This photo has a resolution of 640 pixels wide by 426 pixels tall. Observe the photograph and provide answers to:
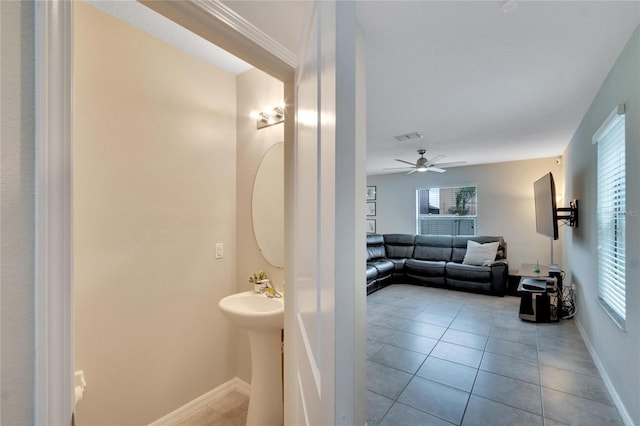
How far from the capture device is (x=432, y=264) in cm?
561

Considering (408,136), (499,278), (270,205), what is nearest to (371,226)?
(499,278)

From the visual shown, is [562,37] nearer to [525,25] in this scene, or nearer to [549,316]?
[525,25]

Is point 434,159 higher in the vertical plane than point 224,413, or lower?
higher

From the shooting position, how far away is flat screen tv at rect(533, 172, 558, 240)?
324 cm

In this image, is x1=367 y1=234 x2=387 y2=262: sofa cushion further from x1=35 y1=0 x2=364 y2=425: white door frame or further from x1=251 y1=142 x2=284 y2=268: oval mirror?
x1=35 y1=0 x2=364 y2=425: white door frame

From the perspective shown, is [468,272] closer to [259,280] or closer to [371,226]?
[371,226]

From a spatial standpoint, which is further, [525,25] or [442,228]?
[442,228]

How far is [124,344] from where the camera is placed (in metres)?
1.68

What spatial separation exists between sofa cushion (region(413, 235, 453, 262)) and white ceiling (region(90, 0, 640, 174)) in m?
2.98

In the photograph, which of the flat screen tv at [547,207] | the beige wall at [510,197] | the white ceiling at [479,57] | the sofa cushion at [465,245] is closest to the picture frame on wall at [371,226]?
the beige wall at [510,197]

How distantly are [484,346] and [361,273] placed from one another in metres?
2.41

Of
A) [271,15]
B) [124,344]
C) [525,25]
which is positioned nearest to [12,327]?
[124,344]

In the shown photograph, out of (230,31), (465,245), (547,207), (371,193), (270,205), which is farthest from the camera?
(371,193)

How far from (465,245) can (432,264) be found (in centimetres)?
88
